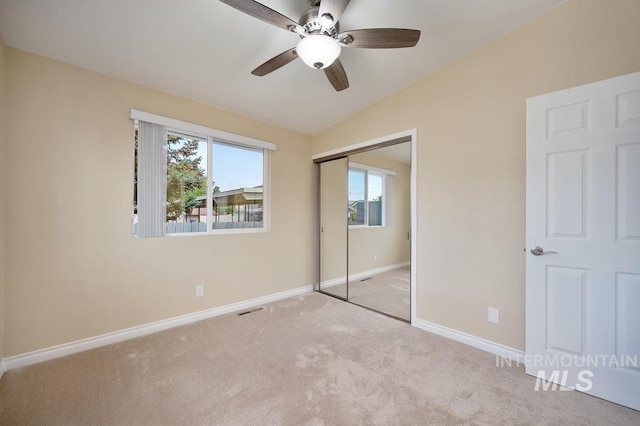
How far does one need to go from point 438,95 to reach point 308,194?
84.8 inches

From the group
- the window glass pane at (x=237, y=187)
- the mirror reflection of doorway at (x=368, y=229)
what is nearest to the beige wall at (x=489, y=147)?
the mirror reflection of doorway at (x=368, y=229)

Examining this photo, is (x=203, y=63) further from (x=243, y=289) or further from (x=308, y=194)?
(x=243, y=289)

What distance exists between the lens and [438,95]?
2.74 meters

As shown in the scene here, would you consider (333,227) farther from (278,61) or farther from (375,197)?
(278,61)

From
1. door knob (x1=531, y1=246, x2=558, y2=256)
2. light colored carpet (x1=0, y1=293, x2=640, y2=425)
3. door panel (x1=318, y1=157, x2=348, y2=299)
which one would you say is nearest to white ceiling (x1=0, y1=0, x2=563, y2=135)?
door panel (x1=318, y1=157, x2=348, y2=299)

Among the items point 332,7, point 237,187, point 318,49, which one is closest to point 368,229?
point 237,187

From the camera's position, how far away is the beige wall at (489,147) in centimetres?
194

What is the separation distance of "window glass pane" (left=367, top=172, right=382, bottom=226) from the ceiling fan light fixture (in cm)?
301

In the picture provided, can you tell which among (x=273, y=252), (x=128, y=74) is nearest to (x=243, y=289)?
(x=273, y=252)

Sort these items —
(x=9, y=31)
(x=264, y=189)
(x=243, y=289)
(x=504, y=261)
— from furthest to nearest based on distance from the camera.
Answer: (x=264, y=189)
(x=243, y=289)
(x=504, y=261)
(x=9, y=31)

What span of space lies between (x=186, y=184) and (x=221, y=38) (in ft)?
4.94

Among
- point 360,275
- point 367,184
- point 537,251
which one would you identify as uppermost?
point 367,184

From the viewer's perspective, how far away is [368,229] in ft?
15.0

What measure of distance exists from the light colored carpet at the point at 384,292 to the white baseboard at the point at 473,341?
0.90 feet
